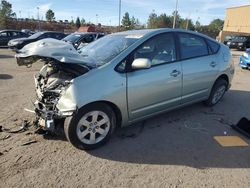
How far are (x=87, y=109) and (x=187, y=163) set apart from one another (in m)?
1.57

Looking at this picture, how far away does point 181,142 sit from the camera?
4324mm

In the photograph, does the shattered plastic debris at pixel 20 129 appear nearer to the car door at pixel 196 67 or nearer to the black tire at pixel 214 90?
the car door at pixel 196 67

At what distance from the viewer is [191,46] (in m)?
5.25

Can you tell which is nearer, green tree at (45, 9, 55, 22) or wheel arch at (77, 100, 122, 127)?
wheel arch at (77, 100, 122, 127)

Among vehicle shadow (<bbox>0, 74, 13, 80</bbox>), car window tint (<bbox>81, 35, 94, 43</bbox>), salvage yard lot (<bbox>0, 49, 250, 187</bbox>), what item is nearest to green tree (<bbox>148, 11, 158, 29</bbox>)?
car window tint (<bbox>81, 35, 94, 43</bbox>)

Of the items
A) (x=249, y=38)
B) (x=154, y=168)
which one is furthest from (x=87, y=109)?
(x=249, y=38)

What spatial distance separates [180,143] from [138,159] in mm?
876

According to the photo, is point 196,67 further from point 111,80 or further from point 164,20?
point 164,20

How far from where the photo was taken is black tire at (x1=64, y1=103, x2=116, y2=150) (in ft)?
12.2

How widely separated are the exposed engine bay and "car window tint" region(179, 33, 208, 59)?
Answer: 2.04m

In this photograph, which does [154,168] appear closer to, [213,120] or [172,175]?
[172,175]

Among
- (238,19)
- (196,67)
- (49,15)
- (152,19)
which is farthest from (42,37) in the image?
(49,15)

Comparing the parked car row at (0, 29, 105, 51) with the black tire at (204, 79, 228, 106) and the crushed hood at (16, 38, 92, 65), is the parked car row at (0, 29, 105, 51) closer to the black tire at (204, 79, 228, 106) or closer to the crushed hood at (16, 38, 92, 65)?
the black tire at (204, 79, 228, 106)

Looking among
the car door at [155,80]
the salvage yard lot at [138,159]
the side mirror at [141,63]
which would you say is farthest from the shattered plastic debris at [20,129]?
the side mirror at [141,63]
